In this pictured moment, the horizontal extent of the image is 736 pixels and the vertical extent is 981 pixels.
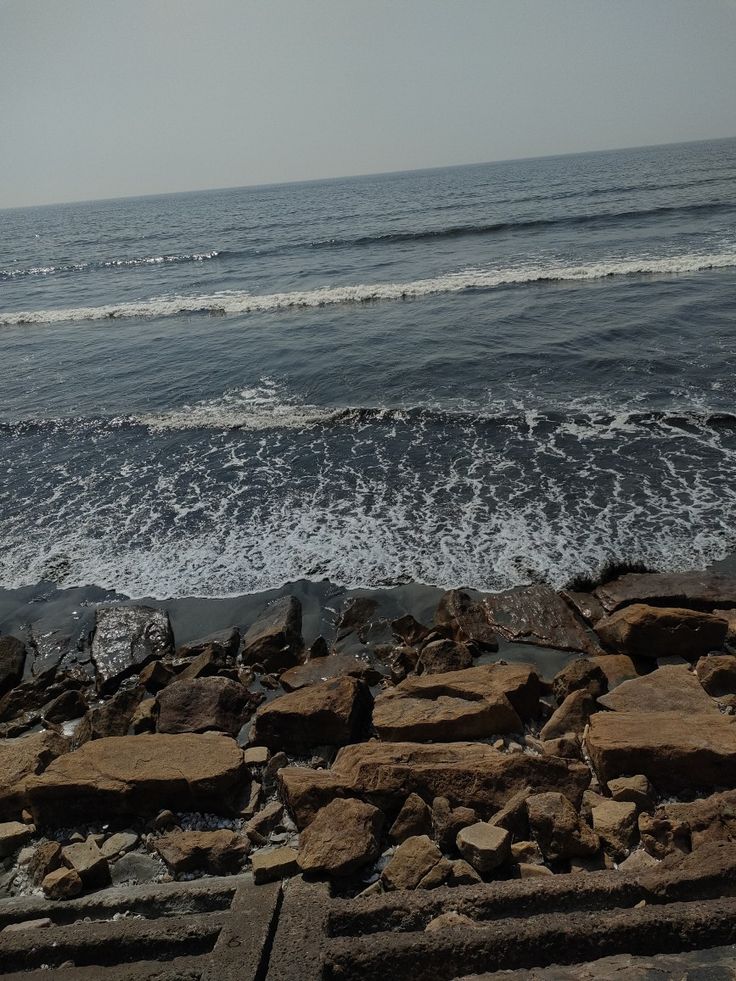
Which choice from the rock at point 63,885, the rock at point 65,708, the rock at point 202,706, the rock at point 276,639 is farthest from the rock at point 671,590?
the rock at point 65,708

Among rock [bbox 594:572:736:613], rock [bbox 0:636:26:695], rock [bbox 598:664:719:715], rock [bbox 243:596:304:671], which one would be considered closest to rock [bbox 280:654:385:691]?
rock [bbox 243:596:304:671]

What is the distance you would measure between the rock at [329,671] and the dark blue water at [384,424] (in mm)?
1591

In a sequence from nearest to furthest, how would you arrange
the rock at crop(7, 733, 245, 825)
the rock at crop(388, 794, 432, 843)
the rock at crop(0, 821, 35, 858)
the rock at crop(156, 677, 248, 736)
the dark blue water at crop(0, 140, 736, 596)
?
the rock at crop(388, 794, 432, 843)
the rock at crop(0, 821, 35, 858)
the rock at crop(7, 733, 245, 825)
the rock at crop(156, 677, 248, 736)
the dark blue water at crop(0, 140, 736, 596)

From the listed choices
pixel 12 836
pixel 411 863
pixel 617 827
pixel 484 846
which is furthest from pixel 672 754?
pixel 12 836

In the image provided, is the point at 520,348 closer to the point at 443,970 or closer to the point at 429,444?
the point at 429,444

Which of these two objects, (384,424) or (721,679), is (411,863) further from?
(384,424)

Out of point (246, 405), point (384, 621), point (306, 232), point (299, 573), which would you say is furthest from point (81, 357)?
point (306, 232)

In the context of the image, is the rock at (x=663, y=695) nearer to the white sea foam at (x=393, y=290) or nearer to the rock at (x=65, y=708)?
the rock at (x=65, y=708)

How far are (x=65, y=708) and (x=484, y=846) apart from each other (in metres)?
4.50

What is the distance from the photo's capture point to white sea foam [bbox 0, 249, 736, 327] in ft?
77.4

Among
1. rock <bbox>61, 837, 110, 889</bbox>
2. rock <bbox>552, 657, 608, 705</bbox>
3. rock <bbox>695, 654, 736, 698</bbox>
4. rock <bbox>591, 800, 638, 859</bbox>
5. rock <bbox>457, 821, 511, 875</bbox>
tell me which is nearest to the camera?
rock <bbox>457, 821, 511, 875</bbox>

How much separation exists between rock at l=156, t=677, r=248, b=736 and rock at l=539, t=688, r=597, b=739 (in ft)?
8.95

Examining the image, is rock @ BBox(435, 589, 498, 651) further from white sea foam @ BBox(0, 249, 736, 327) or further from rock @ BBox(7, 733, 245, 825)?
white sea foam @ BBox(0, 249, 736, 327)

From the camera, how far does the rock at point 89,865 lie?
4.11 m
